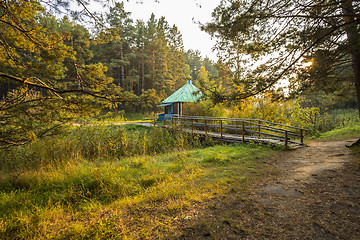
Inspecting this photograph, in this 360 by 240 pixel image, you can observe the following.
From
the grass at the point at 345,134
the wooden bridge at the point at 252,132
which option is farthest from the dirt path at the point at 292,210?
the grass at the point at 345,134

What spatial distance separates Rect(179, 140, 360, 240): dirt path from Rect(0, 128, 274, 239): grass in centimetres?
39

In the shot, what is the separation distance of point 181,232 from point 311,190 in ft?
9.82

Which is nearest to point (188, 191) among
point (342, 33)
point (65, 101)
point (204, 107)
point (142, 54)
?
point (65, 101)

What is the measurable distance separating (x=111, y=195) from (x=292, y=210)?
140 inches

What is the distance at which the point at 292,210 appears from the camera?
9.38 feet

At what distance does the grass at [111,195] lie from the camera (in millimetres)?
2537

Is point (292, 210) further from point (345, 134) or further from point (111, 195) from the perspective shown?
point (345, 134)

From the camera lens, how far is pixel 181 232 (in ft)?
7.88

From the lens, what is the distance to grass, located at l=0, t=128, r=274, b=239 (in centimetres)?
254

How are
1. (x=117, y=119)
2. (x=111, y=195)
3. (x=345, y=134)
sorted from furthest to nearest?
(x=345, y=134), (x=117, y=119), (x=111, y=195)

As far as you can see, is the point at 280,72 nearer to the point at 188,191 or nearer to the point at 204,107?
the point at 188,191

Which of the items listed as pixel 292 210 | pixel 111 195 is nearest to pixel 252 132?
pixel 292 210

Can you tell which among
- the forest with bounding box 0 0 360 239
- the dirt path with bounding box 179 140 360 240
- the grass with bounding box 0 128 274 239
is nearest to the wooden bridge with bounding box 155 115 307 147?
the forest with bounding box 0 0 360 239

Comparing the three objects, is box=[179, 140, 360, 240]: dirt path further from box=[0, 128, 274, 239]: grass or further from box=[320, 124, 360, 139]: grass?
box=[320, 124, 360, 139]: grass
